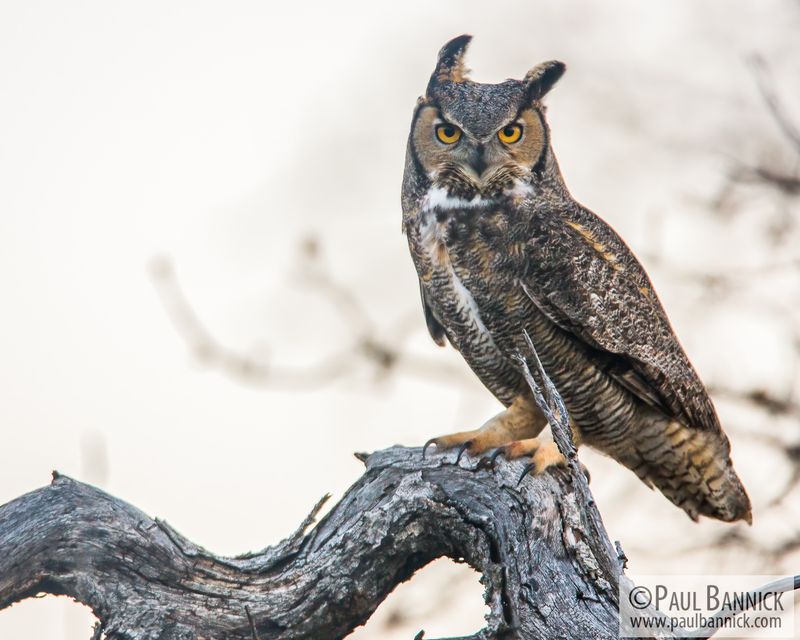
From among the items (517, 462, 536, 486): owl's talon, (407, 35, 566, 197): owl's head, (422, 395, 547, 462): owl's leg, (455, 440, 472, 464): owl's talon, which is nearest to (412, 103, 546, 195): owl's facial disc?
(407, 35, 566, 197): owl's head

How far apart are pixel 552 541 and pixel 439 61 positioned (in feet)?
6.74

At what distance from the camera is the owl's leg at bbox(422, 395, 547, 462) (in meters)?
3.46

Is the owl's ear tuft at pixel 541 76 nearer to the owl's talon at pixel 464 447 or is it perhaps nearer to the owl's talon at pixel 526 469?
the owl's talon at pixel 464 447

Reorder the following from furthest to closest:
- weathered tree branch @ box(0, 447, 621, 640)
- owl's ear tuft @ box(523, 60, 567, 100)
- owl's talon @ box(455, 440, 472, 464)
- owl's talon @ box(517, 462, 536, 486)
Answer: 1. owl's ear tuft @ box(523, 60, 567, 100)
2. owl's talon @ box(455, 440, 472, 464)
3. owl's talon @ box(517, 462, 536, 486)
4. weathered tree branch @ box(0, 447, 621, 640)

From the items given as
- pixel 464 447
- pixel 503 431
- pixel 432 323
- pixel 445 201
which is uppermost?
pixel 445 201

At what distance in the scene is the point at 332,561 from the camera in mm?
2926

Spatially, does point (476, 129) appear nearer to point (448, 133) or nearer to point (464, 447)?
point (448, 133)

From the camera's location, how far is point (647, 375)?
12.6 feet

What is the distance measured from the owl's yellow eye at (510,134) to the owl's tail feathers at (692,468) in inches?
44.8

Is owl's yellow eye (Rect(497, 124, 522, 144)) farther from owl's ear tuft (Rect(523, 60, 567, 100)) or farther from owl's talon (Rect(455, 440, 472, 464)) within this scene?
owl's talon (Rect(455, 440, 472, 464))

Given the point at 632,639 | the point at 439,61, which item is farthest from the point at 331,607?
the point at 439,61

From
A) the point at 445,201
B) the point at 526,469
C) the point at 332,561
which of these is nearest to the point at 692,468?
the point at 526,469

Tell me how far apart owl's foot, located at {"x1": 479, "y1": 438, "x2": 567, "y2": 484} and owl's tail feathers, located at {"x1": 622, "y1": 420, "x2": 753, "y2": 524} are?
81 centimetres

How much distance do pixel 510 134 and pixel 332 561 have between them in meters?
1.79
